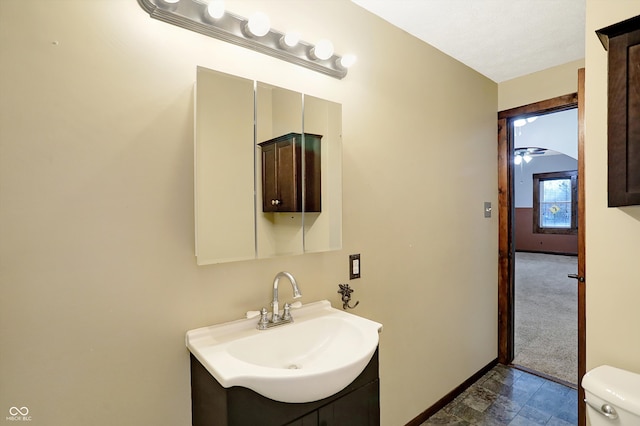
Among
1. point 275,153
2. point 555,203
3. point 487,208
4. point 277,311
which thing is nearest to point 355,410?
point 277,311

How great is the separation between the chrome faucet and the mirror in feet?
0.40

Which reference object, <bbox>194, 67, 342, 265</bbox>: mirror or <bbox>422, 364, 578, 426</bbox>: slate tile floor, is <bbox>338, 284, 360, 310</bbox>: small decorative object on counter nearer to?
<bbox>194, 67, 342, 265</bbox>: mirror

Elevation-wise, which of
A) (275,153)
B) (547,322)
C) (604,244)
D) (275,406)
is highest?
(275,153)

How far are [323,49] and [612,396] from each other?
1.80 metres

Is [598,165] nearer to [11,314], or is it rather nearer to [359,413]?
[359,413]

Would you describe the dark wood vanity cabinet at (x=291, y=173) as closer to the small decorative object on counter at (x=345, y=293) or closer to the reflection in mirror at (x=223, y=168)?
the reflection in mirror at (x=223, y=168)

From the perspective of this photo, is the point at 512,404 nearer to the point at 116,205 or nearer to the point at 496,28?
the point at 496,28

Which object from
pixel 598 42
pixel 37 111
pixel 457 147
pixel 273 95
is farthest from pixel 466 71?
pixel 37 111

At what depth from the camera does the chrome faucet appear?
1294 millimetres

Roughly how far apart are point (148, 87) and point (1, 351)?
0.90 metres

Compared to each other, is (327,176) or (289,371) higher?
(327,176)

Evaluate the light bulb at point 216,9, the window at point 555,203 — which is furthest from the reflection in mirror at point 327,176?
the window at point 555,203

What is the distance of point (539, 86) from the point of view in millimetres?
2594

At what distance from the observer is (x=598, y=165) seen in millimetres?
1373
